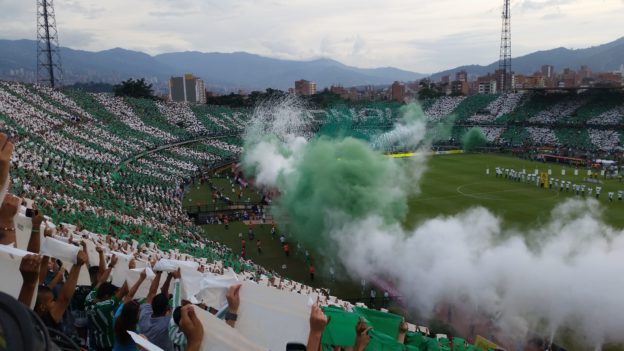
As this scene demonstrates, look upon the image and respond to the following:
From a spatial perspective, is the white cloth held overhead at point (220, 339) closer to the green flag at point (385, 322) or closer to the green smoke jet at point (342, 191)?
the green flag at point (385, 322)

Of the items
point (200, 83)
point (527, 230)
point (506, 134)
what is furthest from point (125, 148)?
point (200, 83)

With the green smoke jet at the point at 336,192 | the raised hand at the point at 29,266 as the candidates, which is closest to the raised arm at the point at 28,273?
the raised hand at the point at 29,266

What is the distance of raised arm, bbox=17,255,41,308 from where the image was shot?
326cm

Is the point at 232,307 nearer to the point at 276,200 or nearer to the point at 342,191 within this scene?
the point at 342,191

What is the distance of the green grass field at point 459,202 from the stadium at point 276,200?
15 centimetres

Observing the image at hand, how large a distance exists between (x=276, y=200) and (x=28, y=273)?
26.3 metres

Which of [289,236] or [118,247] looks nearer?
[118,247]

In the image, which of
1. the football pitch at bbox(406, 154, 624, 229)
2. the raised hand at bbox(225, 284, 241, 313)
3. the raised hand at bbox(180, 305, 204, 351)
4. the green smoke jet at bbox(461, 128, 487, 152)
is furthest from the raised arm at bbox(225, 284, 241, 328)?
the green smoke jet at bbox(461, 128, 487, 152)

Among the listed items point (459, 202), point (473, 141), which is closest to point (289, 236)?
point (459, 202)

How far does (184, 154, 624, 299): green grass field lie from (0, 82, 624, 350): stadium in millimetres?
146

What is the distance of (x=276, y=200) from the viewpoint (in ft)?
97.0

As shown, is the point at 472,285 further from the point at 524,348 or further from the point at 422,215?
the point at 422,215

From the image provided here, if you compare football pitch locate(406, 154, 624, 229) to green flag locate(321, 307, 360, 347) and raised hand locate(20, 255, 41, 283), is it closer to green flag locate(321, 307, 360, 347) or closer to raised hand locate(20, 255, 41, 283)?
green flag locate(321, 307, 360, 347)

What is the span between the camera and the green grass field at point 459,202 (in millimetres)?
23500
